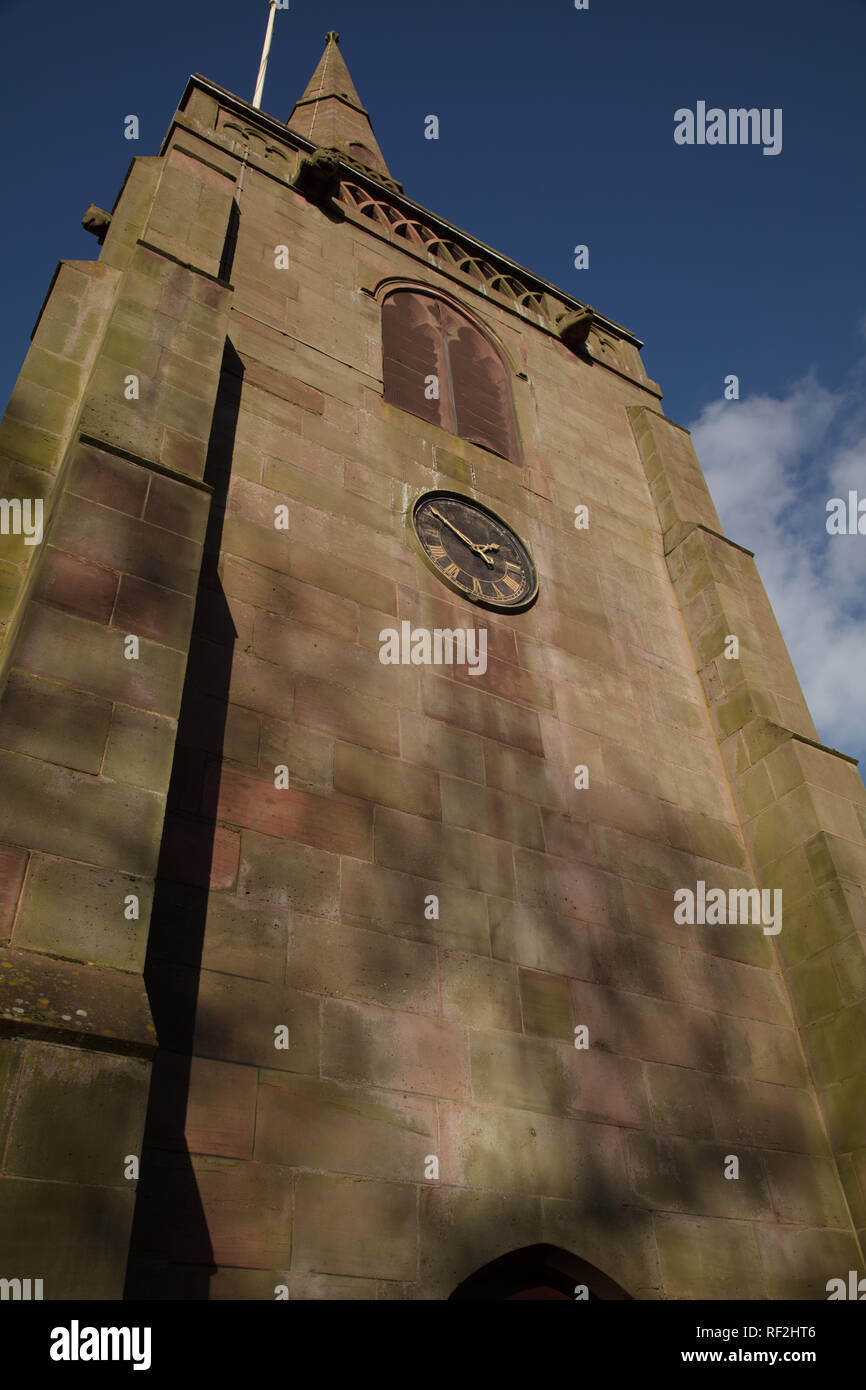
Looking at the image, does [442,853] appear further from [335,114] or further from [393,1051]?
[335,114]

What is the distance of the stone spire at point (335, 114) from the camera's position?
76.9ft

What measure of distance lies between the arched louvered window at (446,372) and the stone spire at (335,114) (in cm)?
868

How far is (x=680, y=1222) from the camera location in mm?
7477

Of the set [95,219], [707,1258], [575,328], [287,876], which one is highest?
[575,328]

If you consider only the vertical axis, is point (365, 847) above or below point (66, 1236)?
above

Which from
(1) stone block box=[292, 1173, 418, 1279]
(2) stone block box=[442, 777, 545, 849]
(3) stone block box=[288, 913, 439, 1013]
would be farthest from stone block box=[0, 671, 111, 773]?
(2) stone block box=[442, 777, 545, 849]

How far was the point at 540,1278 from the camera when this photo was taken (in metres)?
6.97

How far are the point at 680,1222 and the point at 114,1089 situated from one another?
4.99 metres

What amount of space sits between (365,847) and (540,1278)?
11.2ft

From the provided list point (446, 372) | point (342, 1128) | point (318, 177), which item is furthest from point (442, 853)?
point (318, 177)

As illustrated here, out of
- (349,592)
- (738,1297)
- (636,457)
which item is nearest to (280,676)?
(349,592)

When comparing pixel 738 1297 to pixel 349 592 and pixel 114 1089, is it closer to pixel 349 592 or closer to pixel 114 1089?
pixel 114 1089

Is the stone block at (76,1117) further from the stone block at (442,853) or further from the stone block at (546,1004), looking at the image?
the stone block at (546,1004)

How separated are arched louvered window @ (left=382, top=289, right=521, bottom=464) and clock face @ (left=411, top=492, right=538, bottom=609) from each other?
6.04 feet
